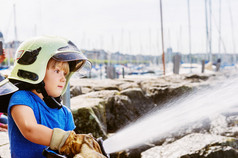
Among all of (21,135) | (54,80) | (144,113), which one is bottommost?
(144,113)

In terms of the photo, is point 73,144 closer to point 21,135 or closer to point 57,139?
point 57,139

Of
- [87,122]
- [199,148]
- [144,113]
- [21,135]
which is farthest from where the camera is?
[144,113]

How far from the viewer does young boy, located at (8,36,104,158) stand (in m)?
1.56

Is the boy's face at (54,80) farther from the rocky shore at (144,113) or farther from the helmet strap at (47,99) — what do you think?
the rocky shore at (144,113)

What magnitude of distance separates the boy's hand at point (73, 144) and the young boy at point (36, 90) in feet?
0.20

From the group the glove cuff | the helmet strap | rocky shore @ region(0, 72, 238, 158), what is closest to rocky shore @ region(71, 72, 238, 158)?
rocky shore @ region(0, 72, 238, 158)

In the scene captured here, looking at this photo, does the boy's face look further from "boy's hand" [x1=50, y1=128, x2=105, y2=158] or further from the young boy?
"boy's hand" [x1=50, y1=128, x2=105, y2=158]

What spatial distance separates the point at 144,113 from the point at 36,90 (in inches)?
183

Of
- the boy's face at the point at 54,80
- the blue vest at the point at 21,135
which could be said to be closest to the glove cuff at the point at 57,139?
the blue vest at the point at 21,135

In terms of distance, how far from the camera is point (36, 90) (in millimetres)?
1750

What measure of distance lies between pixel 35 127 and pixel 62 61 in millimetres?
475

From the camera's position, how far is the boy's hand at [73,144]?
55.9 inches

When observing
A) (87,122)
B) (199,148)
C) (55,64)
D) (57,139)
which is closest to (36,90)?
(55,64)

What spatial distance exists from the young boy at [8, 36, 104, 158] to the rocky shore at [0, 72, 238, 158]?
3.95ft
